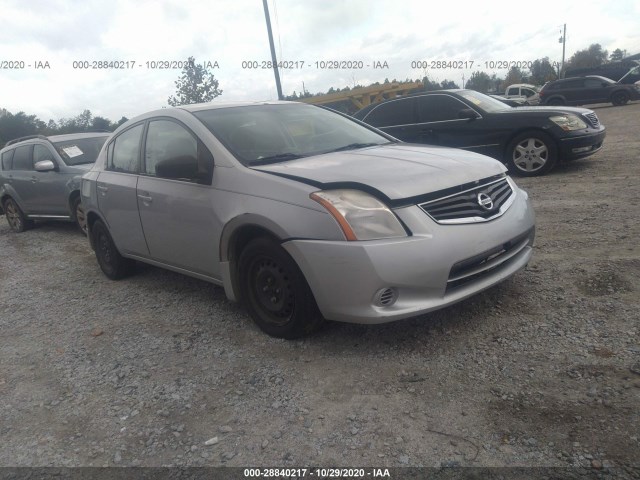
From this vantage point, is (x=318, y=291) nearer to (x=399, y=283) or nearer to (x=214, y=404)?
(x=399, y=283)

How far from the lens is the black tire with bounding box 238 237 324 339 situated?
320cm

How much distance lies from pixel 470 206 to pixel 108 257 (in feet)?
12.5

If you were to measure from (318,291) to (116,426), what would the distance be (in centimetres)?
129

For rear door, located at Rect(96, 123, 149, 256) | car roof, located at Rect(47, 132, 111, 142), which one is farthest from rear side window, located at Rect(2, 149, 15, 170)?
rear door, located at Rect(96, 123, 149, 256)

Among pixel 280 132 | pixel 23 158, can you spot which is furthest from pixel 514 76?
pixel 280 132

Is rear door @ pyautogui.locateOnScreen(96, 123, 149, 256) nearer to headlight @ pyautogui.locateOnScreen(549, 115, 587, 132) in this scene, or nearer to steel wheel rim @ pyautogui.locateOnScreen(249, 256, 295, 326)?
steel wheel rim @ pyautogui.locateOnScreen(249, 256, 295, 326)

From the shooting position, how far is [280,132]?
408 cm

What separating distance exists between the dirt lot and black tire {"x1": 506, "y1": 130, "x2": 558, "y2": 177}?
11.7 ft

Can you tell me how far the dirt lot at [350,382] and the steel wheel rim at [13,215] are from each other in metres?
5.65

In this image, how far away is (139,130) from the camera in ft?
15.6

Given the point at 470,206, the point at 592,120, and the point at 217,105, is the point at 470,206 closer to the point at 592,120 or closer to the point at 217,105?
the point at 217,105

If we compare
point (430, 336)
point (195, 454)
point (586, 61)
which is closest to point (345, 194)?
point (430, 336)

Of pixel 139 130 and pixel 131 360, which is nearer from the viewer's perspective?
pixel 131 360

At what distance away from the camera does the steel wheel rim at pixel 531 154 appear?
26.4 ft
